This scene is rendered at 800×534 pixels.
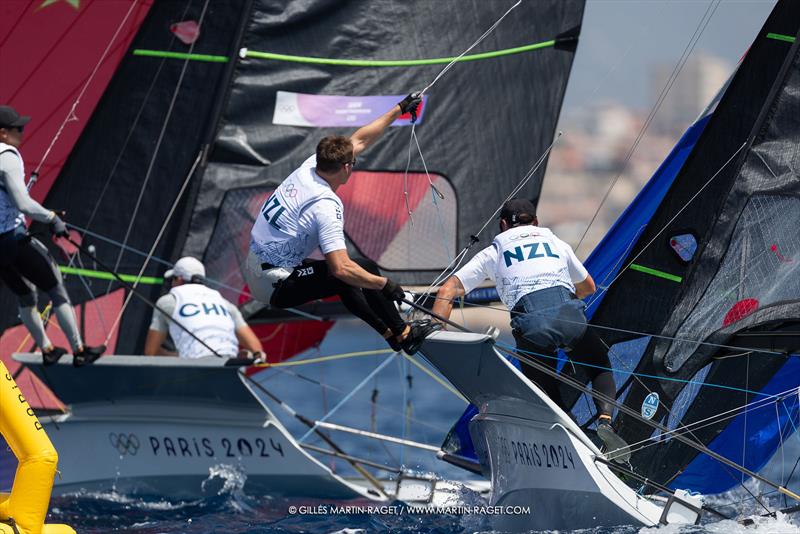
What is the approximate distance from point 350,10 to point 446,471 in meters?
3.17

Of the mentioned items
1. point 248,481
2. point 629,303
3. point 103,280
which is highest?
point 629,303

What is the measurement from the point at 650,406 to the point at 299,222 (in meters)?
1.66

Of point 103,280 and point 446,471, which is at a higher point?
point 103,280

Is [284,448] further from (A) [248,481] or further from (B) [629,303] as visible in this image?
(B) [629,303]

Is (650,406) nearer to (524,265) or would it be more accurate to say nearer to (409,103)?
(524,265)

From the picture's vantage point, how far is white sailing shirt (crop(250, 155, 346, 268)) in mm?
4727

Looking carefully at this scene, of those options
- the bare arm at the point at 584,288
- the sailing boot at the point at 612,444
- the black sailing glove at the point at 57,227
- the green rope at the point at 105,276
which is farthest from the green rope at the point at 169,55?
the sailing boot at the point at 612,444

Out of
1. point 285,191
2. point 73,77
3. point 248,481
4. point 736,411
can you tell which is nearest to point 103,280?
point 73,77

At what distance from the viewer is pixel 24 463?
411 centimetres

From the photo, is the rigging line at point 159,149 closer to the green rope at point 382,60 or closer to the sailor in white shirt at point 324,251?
the green rope at point 382,60

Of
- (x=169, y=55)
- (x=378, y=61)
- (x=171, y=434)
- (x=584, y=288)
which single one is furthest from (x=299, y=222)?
(x=169, y=55)

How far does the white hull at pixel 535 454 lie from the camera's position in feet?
15.2

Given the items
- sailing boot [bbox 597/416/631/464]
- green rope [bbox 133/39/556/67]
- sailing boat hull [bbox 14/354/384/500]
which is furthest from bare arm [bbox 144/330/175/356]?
sailing boot [bbox 597/416/631/464]

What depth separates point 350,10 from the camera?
7.69 m
